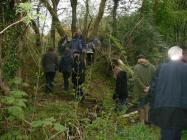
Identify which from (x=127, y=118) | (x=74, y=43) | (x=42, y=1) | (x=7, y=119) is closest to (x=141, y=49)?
(x=74, y=43)

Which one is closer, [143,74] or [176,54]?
[176,54]

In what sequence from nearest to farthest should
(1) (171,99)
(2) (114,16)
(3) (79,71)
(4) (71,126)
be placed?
(1) (171,99) → (4) (71,126) → (3) (79,71) → (2) (114,16)

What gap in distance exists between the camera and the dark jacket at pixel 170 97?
8766mm

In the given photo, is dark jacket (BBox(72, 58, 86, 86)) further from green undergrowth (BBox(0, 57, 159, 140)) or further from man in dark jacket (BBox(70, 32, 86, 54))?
man in dark jacket (BBox(70, 32, 86, 54))

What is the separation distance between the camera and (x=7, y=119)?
1034 cm

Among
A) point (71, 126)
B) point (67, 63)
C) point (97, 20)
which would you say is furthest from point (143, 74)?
point (97, 20)

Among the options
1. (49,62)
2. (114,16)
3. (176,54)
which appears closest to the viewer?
(176,54)

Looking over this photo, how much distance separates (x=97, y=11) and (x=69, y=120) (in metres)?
14.5

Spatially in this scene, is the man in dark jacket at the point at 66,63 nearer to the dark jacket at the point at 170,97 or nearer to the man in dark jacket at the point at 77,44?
the man in dark jacket at the point at 77,44

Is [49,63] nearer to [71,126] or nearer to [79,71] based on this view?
[79,71]

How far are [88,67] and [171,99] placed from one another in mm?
14181

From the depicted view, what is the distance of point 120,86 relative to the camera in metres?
15.8

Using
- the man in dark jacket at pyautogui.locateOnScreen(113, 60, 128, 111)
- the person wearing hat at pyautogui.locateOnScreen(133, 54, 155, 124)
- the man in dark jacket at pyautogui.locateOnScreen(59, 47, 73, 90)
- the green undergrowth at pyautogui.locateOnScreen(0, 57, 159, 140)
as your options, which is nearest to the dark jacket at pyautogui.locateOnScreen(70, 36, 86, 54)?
the man in dark jacket at pyautogui.locateOnScreen(59, 47, 73, 90)

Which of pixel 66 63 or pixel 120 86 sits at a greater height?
pixel 66 63
